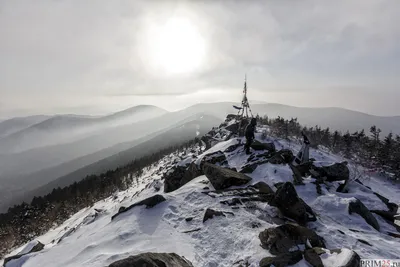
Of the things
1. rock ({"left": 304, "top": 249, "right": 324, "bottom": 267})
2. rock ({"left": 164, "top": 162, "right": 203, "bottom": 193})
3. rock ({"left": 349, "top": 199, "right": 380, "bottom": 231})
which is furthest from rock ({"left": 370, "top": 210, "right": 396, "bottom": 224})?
rock ({"left": 164, "top": 162, "right": 203, "bottom": 193})

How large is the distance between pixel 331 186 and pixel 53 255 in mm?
28578

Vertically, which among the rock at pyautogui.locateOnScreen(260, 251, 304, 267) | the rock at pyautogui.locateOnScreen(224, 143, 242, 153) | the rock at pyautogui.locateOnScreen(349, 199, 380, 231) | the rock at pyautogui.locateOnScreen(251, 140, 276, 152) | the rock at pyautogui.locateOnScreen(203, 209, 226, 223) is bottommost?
the rock at pyautogui.locateOnScreen(349, 199, 380, 231)

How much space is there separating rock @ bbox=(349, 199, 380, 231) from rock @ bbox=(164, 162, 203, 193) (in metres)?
17.4

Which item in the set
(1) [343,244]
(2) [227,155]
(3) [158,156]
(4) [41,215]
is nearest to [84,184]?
(4) [41,215]

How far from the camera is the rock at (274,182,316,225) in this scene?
18.1 meters

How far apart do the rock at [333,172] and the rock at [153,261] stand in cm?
2136

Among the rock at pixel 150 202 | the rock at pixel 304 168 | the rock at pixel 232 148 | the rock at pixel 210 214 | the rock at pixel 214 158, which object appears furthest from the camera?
the rock at pixel 232 148

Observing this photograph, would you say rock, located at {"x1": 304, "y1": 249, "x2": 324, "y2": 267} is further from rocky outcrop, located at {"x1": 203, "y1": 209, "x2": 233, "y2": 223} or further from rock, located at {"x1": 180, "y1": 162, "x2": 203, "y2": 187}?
rock, located at {"x1": 180, "y1": 162, "x2": 203, "y2": 187}

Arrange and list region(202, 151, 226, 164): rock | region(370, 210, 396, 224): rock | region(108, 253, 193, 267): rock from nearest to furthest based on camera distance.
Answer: region(108, 253, 193, 267): rock → region(370, 210, 396, 224): rock → region(202, 151, 226, 164): rock

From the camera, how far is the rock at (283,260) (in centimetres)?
1257

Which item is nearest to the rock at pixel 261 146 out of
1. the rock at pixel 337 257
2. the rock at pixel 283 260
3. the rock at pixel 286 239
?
the rock at pixel 286 239

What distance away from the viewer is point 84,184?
124062 millimetres

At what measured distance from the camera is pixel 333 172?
2828cm

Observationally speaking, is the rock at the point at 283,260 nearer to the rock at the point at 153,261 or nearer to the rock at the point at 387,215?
the rock at the point at 153,261
